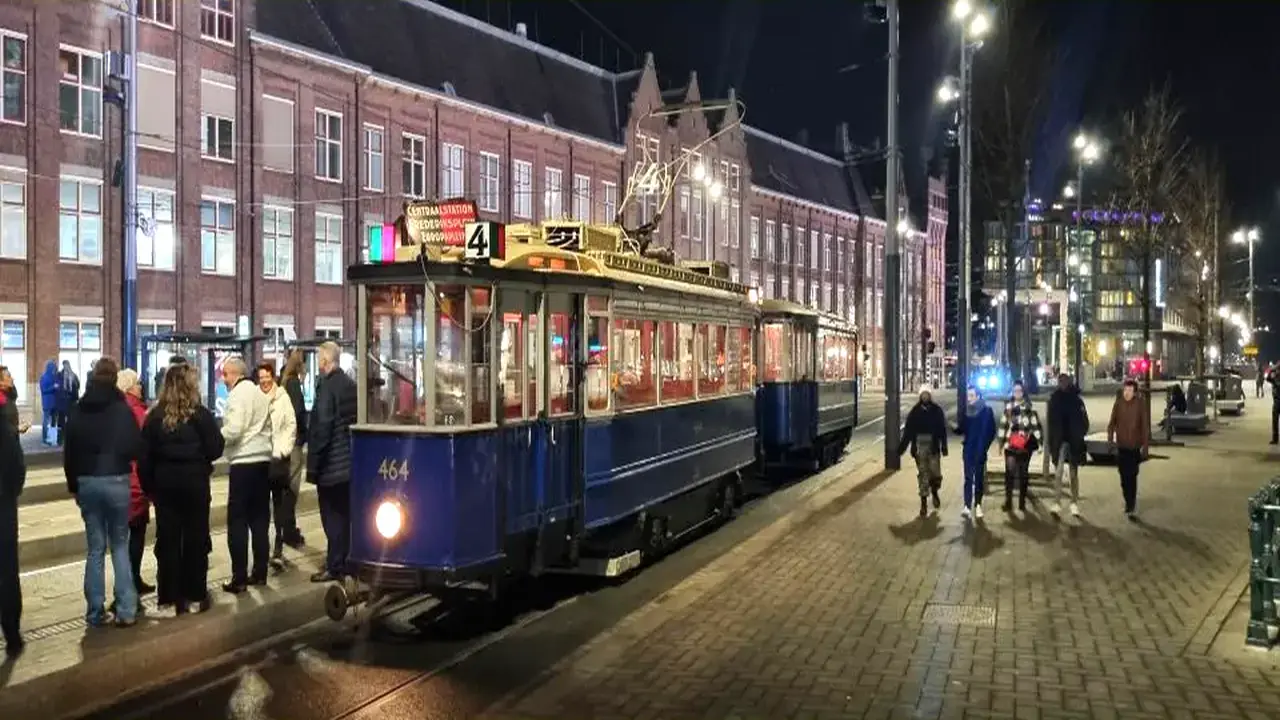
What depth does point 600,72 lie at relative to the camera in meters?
55.5

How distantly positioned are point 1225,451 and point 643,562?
57.3 ft

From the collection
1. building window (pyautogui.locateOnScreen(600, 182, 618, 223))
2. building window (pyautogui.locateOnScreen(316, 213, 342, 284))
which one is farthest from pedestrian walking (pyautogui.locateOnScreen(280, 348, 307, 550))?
building window (pyautogui.locateOnScreen(600, 182, 618, 223))

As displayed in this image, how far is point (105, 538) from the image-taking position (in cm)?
842

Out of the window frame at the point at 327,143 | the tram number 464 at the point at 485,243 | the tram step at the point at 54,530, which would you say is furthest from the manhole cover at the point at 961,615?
the window frame at the point at 327,143

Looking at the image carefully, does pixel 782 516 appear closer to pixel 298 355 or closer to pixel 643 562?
pixel 643 562

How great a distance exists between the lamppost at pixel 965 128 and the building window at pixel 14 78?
22975 mm

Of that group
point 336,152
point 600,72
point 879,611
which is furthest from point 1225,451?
point 600,72

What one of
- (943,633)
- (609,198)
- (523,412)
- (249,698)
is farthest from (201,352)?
(943,633)

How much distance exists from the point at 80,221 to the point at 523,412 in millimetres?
26673

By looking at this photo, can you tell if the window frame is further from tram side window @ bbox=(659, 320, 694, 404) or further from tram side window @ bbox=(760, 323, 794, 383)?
tram side window @ bbox=(659, 320, 694, 404)

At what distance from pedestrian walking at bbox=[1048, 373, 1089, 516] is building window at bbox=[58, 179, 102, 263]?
26277 millimetres

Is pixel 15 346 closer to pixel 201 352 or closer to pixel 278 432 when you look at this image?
pixel 201 352

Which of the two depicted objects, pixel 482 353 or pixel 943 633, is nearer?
pixel 943 633

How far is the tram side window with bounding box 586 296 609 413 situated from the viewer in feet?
33.1
